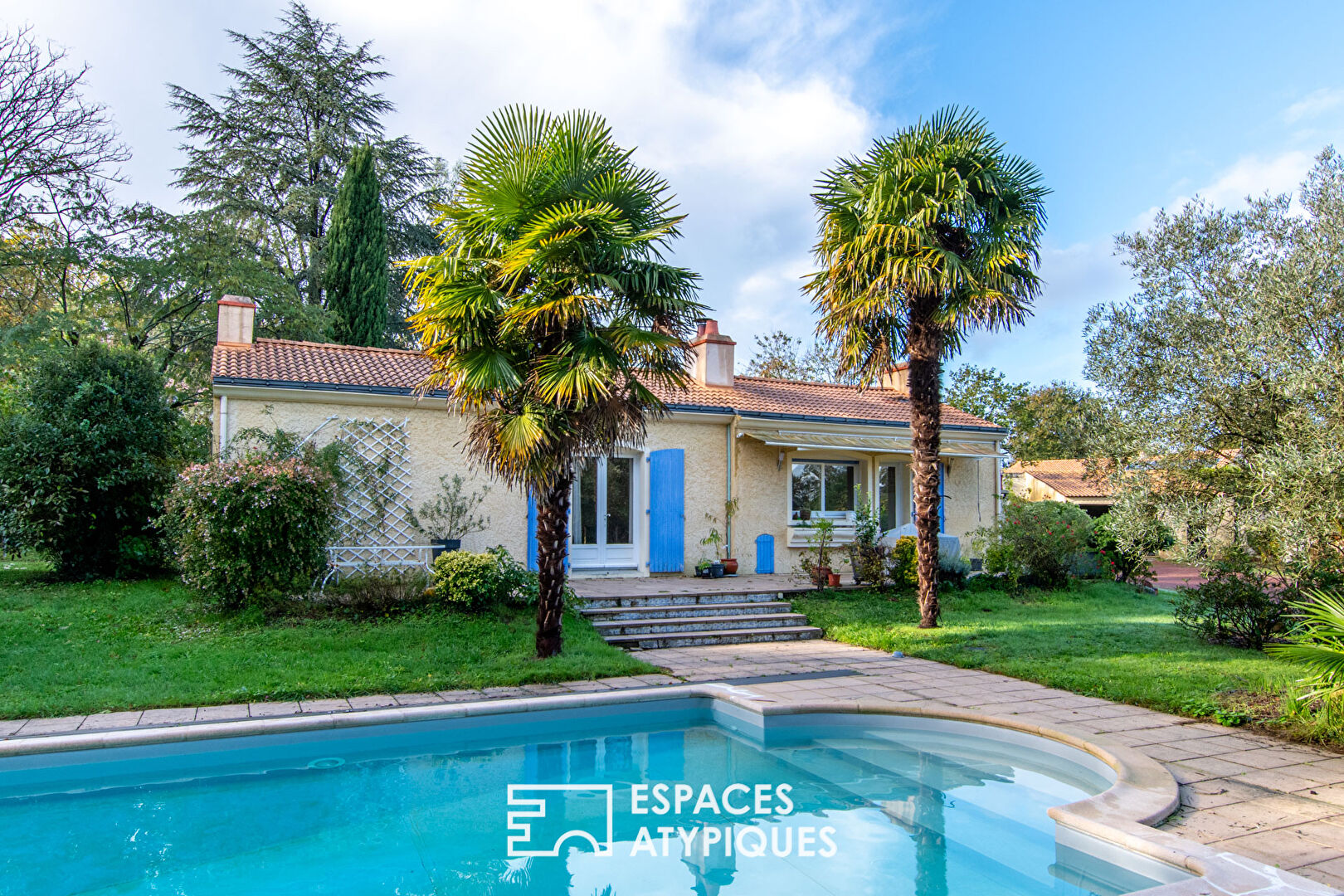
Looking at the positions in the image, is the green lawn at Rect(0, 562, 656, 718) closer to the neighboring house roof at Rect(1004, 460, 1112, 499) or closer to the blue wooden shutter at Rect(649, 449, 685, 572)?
the blue wooden shutter at Rect(649, 449, 685, 572)

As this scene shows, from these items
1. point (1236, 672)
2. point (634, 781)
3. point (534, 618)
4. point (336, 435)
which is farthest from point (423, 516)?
point (1236, 672)

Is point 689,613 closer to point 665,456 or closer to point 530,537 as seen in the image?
point 530,537

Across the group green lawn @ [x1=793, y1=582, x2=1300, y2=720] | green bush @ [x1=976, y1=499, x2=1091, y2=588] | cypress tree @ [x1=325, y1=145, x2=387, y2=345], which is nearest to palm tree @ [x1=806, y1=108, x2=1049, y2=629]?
green lawn @ [x1=793, y1=582, x2=1300, y2=720]

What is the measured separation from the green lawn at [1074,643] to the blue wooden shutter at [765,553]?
2.55 m

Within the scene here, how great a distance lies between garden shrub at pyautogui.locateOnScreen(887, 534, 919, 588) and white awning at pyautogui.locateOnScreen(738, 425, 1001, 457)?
2946 mm

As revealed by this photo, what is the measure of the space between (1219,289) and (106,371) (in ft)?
60.7

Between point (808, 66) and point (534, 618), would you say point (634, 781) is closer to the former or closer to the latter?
point (534, 618)

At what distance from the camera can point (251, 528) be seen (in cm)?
1164

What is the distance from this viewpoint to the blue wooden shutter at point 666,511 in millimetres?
17219

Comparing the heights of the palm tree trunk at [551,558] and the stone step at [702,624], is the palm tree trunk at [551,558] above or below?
above

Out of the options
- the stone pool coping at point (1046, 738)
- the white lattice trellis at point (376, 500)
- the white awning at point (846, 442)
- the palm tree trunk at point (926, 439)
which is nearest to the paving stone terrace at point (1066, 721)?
the stone pool coping at point (1046, 738)

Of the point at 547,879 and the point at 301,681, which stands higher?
the point at 301,681

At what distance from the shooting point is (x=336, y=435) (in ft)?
48.6

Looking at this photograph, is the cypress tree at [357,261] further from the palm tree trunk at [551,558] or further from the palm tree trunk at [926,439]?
the palm tree trunk at [926,439]
